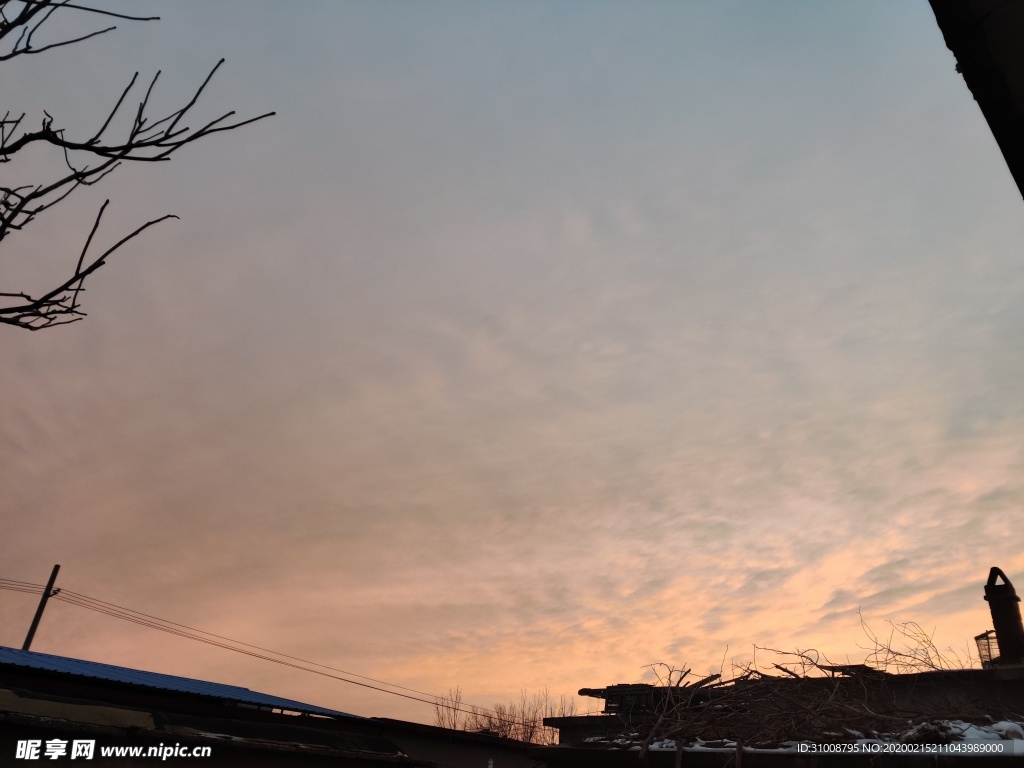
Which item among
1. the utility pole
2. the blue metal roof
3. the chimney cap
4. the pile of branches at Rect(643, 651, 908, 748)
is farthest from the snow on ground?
the utility pole

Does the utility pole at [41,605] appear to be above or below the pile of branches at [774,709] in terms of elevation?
above

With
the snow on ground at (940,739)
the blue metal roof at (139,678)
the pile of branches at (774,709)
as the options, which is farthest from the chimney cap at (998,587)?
the blue metal roof at (139,678)

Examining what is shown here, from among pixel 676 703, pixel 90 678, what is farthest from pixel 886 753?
pixel 90 678

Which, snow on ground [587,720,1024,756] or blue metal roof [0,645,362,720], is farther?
blue metal roof [0,645,362,720]

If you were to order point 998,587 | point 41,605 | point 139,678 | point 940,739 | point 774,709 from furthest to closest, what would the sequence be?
point 41,605, point 139,678, point 998,587, point 774,709, point 940,739

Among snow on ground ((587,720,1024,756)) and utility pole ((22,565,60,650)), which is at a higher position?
utility pole ((22,565,60,650))

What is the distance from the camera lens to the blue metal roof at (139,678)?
15141 millimetres

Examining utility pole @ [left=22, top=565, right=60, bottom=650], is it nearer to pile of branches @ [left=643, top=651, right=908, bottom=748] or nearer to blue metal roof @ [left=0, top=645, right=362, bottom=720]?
blue metal roof @ [left=0, top=645, right=362, bottom=720]

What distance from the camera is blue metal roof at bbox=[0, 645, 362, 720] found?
49.7ft

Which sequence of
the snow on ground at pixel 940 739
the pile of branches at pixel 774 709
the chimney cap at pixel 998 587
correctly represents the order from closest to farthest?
the snow on ground at pixel 940 739
the pile of branches at pixel 774 709
the chimney cap at pixel 998 587

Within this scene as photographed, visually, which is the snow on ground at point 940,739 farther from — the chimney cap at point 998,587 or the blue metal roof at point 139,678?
the blue metal roof at point 139,678

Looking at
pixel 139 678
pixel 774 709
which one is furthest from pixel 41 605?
pixel 774 709

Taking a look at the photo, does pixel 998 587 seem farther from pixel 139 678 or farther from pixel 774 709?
pixel 139 678

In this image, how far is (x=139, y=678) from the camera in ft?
57.6
